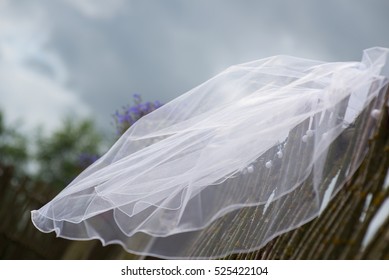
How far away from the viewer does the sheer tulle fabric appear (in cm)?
261

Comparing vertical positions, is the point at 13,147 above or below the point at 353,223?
below

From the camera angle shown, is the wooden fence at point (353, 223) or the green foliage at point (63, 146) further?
the green foliage at point (63, 146)

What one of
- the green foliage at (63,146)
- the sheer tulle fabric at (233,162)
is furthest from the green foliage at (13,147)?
the sheer tulle fabric at (233,162)

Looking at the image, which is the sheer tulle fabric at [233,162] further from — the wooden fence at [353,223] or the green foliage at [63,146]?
the green foliage at [63,146]

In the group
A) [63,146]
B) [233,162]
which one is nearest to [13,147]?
[63,146]

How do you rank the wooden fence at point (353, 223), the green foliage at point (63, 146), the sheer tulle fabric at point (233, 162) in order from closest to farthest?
the wooden fence at point (353, 223)
the sheer tulle fabric at point (233, 162)
the green foliage at point (63, 146)

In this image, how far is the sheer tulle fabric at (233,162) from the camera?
103 inches

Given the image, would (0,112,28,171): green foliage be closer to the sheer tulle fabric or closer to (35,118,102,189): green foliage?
(35,118,102,189): green foliage

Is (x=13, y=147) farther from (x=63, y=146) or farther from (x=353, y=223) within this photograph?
(x=353, y=223)

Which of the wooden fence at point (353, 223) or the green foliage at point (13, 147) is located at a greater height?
the wooden fence at point (353, 223)

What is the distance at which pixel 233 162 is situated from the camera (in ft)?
9.73

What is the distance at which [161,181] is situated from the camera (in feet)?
10.1

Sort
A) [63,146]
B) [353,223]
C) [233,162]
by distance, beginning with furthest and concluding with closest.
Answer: [63,146], [233,162], [353,223]

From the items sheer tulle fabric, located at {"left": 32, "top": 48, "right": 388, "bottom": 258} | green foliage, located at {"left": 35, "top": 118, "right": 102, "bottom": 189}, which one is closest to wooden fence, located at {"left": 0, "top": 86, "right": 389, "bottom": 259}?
sheer tulle fabric, located at {"left": 32, "top": 48, "right": 388, "bottom": 258}
